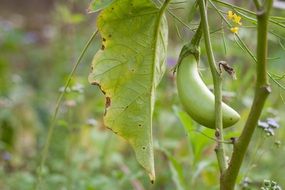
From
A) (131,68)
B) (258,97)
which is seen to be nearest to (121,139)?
(131,68)

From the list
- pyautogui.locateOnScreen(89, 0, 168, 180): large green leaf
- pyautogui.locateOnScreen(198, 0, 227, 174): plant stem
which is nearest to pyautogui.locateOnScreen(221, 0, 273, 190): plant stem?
pyautogui.locateOnScreen(198, 0, 227, 174): plant stem

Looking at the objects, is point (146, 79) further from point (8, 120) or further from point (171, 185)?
point (8, 120)

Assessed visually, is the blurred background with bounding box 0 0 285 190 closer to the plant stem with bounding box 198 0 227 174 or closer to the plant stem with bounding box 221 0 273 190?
the plant stem with bounding box 198 0 227 174

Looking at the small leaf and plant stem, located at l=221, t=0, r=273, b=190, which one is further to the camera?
the small leaf

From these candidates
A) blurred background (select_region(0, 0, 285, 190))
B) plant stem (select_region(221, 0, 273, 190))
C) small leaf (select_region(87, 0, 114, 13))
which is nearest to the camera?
plant stem (select_region(221, 0, 273, 190))

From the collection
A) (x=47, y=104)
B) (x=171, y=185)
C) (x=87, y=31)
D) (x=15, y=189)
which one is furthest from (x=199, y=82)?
(x=87, y=31)

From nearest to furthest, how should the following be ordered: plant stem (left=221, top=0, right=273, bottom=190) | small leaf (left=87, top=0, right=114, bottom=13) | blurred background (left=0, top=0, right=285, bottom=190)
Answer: plant stem (left=221, top=0, right=273, bottom=190), small leaf (left=87, top=0, right=114, bottom=13), blurred background (left=0, top=0, right=285, bottom=190)

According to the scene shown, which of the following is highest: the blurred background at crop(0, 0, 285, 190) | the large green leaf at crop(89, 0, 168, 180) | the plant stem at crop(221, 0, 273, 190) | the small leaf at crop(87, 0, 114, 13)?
the blurred background at crop(0, 0, 285, 190)

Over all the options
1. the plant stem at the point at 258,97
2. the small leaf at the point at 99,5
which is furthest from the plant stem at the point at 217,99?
the small leaf at the point at 99,5

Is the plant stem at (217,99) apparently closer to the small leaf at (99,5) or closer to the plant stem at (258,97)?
the plant stem at (258,97)
